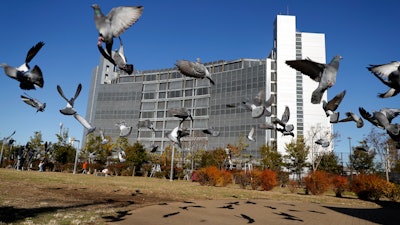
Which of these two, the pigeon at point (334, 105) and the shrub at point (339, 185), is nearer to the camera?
the pigeon at point (334, 105)

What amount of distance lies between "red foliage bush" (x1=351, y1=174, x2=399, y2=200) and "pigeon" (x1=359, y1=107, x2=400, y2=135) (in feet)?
59.1

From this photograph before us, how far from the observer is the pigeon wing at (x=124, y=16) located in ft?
16.4

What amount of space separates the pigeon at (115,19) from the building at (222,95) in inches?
2300

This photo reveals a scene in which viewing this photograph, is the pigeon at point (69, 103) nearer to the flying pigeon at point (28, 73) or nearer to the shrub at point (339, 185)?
the flying pigeon at point (28, 73)

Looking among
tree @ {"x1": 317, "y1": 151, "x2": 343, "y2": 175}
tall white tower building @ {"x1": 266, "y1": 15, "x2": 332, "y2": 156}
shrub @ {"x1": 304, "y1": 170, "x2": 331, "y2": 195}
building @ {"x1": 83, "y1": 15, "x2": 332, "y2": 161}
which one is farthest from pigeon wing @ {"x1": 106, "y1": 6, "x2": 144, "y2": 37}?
tall white tower building @ {"x1": 266, "y1": 15, "x2": 332, "y2": 156}

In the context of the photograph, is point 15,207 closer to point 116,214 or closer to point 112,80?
point 116,214

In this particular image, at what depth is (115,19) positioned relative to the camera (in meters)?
5.01

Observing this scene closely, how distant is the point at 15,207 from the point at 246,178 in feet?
73.9

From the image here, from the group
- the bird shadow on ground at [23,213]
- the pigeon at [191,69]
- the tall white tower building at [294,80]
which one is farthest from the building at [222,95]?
the pigeon at [191,69]

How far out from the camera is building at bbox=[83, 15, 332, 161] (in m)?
71.9

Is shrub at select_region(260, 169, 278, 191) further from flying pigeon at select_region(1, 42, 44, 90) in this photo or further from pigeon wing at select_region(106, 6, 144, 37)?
pigeon wing at select_region(106, 6, 144, 37)

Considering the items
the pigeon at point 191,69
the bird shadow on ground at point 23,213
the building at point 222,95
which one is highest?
the building at point 222,95

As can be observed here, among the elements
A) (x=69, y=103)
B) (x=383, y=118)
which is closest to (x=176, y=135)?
(x=69, y=103)

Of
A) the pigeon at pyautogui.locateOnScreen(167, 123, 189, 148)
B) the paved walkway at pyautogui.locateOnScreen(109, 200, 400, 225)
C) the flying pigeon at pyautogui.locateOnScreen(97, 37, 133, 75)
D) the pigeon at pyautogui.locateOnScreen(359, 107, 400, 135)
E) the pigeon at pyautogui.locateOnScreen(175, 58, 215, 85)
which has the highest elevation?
the pigeon at pyautogui.locateOnScreen(175, 58, 215, 85)
